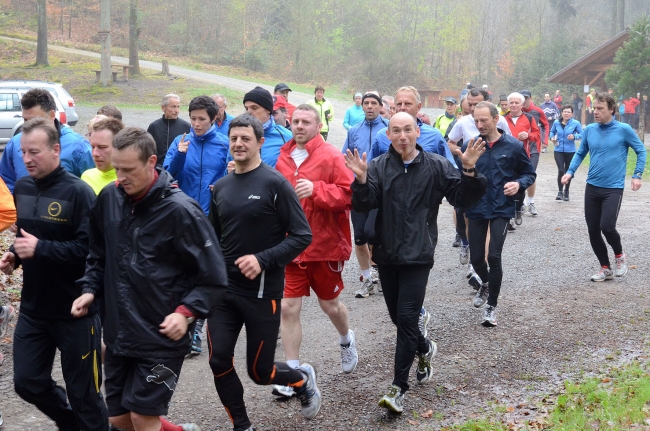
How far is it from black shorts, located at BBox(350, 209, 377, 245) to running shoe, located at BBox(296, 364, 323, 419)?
3029mm

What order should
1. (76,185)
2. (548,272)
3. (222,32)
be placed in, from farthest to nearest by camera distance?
(222,32) → (548,272) → (76,185)

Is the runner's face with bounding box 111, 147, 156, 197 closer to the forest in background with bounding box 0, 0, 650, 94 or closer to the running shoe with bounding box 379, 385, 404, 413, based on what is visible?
the running shoe with bounding box 379, 385, 404, 413

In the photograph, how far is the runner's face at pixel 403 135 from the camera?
18.2ft

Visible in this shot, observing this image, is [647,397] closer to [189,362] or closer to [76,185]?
[189,362]

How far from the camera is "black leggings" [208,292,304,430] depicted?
4.78 meters

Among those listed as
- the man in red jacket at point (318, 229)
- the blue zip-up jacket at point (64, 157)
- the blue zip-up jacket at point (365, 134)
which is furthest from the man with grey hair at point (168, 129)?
the man in red jacket at point (318, 229)

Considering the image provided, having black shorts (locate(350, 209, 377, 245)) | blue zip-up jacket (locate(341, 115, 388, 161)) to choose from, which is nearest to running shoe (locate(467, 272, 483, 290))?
black shorts (locate(350, 209, 377, 245))

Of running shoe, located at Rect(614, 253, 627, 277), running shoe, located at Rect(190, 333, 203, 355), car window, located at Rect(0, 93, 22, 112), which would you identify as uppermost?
car window, located at Rect(0, 93, 22, 112)

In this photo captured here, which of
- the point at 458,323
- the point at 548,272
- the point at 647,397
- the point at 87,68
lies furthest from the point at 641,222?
the point at 87,68

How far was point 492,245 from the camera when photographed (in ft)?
25.3

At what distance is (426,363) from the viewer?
6.05m

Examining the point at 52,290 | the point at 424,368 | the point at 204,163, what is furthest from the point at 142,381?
the point at 204,163

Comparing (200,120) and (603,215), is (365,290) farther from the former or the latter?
(603,215)

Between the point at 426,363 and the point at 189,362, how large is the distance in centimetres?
214
